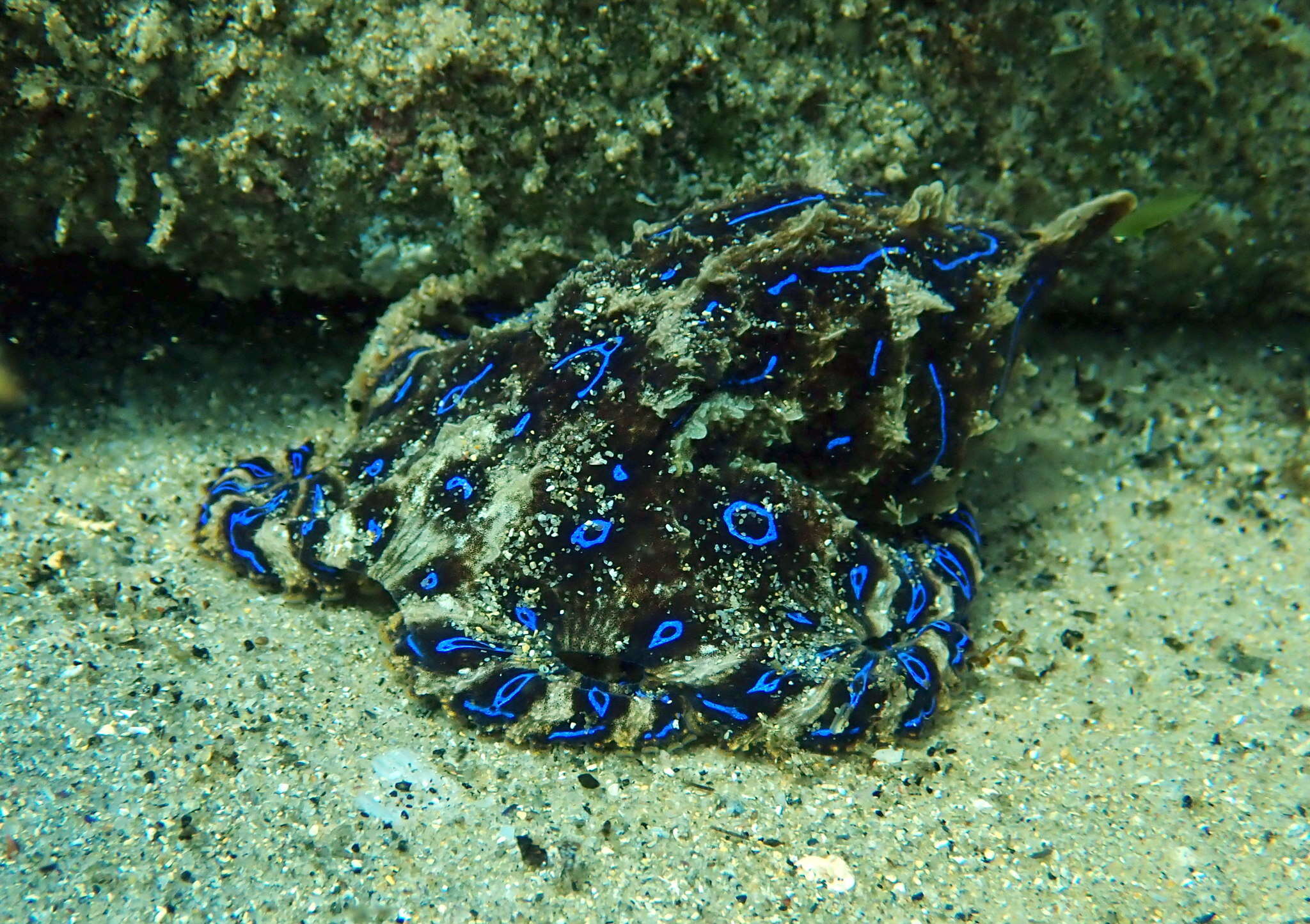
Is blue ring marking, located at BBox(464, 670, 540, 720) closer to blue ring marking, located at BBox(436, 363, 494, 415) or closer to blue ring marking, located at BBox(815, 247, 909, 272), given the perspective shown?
blue ring marking, located at BBox(436, 363, 494, 415)

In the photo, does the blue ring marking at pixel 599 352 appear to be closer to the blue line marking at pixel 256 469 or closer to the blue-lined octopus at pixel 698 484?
the blue-lined octopus at pixel 698 484

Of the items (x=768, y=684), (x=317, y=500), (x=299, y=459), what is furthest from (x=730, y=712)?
(x=299, y=459)

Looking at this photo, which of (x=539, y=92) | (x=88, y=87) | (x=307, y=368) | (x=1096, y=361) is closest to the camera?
(x=88, y=87)

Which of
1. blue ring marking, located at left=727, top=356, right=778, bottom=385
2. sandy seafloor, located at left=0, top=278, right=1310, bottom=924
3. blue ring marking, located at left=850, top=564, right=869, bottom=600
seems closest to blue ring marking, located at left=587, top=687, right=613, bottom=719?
sandy seafloor, located at left=0, top=278, right=1310, bottom=924

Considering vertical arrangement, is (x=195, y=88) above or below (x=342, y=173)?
above

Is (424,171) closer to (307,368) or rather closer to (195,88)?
(195,88)

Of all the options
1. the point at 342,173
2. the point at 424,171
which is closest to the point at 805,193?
the point at 424,171
